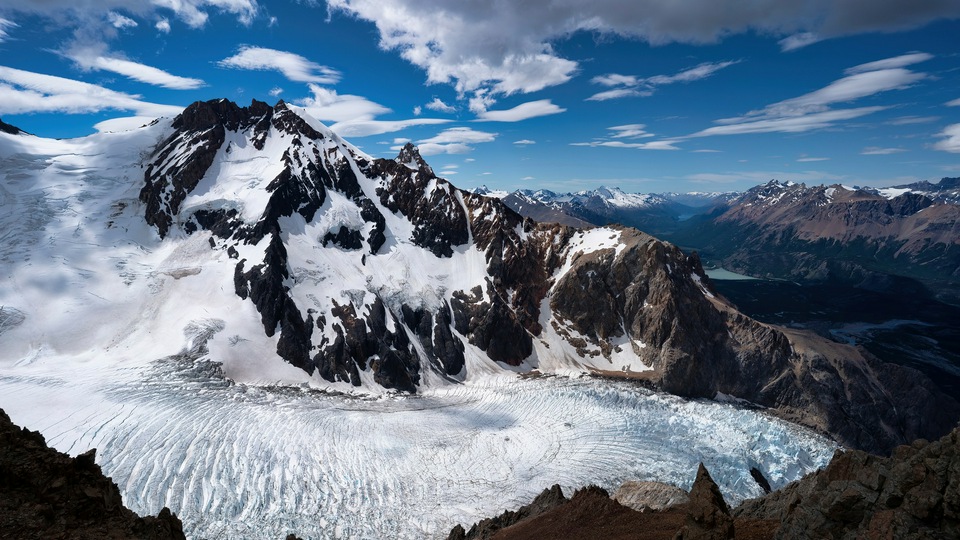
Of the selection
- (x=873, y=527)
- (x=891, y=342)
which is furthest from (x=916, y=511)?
(x=891, y=342)

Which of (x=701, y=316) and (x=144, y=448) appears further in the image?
(x=701, y=316)

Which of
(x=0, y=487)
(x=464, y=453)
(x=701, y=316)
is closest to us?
(x=0, y=487)

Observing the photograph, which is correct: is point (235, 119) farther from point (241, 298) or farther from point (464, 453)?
point (464, 453)

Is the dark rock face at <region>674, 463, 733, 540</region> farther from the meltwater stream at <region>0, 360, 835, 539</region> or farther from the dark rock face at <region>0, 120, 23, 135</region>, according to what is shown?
the dark rock face at <region>0, 120, 23, 135</region>

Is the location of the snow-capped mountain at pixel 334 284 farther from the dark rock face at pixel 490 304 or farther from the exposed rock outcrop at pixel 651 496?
the exposed rock outcrop at pixel 651 496

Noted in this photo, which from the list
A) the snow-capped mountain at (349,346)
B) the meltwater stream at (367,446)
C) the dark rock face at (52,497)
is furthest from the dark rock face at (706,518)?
the snow-capped mountain at (349,346)

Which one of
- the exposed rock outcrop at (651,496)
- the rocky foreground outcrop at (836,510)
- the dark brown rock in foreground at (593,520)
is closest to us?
the rocky foreground outcrop at (836,510)

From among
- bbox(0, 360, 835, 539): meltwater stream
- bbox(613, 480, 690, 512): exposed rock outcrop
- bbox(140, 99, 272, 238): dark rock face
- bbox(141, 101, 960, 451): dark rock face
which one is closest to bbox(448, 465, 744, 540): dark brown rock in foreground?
bbox(613, 480, 690, 512): exposed rock outcrop
